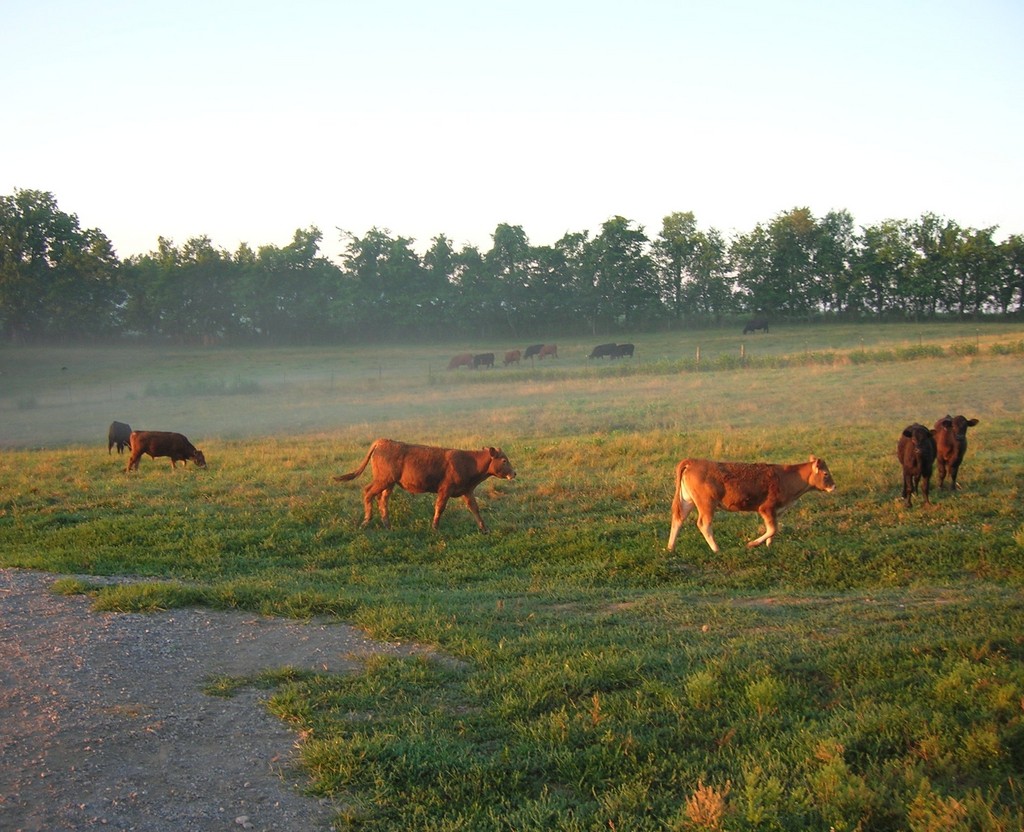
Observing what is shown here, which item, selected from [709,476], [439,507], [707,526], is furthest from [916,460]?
[439,507]

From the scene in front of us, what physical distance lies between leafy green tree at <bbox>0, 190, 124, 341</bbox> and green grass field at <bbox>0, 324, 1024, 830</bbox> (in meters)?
53.7

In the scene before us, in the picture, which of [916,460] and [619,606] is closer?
[619,606]

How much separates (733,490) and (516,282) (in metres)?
77.1

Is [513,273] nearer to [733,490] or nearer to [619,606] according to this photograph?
[733,490]

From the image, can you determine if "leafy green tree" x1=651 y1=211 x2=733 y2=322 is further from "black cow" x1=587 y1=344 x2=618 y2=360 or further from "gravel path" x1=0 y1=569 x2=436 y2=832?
"gravel path" x1=0 y1=569 x2=436 y2=832

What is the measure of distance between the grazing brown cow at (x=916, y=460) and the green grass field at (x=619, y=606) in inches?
15.7

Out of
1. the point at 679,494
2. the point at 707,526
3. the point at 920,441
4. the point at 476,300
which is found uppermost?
the point at 476,300

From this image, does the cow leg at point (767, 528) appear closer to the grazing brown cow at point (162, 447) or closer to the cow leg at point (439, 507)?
the cow leg at point (439, 507)

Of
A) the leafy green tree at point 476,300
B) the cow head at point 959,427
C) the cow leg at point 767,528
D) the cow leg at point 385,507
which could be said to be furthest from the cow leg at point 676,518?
the leafy green tree at point 476,300

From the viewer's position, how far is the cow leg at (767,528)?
475 inches

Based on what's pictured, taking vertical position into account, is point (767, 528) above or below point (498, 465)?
below

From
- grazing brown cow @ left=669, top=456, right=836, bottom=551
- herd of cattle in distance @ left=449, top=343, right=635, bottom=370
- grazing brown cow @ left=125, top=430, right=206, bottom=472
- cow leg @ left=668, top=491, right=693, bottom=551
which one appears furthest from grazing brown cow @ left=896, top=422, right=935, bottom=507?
herd of cattle in distance @ left=449, top=343, right=635, bottom=370

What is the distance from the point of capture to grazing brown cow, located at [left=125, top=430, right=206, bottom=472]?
68.6 feet

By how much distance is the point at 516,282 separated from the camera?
8819 centimetres
